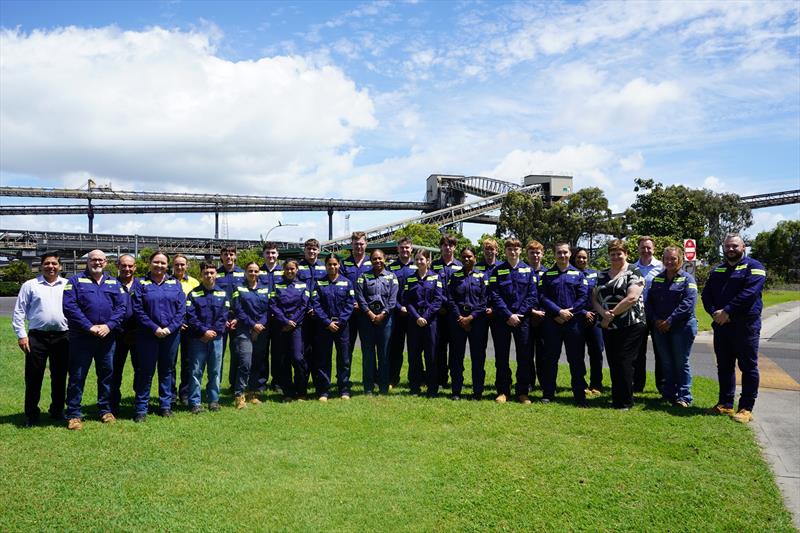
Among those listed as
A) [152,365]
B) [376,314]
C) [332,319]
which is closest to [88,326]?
[152,365]

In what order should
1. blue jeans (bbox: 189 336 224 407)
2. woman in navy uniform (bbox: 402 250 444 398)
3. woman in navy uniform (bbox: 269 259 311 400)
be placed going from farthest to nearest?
woman in navy uniform (bbox: 402 250 444 398) < woman in navy uniform (bbox: 269 259 311 400) < blue jeans (bbox: 189 336 224 407)

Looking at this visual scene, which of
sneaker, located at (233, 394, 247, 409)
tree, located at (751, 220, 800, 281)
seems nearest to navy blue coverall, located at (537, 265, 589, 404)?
sneaker, located at (233, 394, 247, 409)

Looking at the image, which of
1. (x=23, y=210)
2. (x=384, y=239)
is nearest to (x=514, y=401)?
(x=384, y=239)

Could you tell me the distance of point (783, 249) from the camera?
2506 inches

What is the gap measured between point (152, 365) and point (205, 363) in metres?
0.69

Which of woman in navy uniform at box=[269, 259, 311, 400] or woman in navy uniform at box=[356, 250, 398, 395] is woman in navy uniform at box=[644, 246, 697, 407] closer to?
woman in navy uniform at box=[356, 250, 398, 395]

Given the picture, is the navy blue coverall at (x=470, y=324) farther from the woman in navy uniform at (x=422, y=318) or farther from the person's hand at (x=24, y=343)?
the person's hand at (x=24, y=343)

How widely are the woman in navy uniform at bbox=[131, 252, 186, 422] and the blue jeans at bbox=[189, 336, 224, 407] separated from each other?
0.24 meters

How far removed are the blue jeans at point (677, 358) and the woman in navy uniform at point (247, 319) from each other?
5.18 m

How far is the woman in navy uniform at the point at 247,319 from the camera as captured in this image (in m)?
7.90

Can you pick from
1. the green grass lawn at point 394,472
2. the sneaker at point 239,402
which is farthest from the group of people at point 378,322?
the green grass lawn at point 394,472

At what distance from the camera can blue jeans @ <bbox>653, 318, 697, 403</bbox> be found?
7.70 metres

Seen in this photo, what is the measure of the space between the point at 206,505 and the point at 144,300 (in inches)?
132

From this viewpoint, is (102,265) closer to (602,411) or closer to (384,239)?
(602,411)
